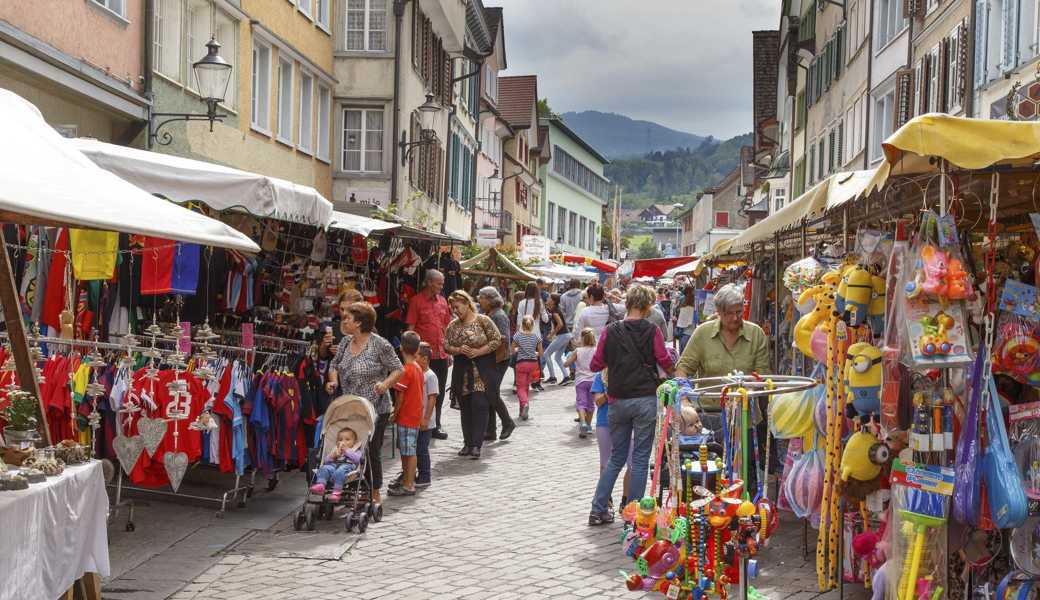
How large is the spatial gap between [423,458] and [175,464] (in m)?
2.88

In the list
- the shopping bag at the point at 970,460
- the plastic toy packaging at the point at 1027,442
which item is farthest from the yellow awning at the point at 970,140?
the plastic toy packaging at the point at 1027,442

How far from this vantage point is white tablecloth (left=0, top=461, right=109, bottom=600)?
498cm

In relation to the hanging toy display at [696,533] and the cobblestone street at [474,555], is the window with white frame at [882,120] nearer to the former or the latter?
the cobblestone street at [474,555]

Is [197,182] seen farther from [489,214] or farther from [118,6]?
[489,214]

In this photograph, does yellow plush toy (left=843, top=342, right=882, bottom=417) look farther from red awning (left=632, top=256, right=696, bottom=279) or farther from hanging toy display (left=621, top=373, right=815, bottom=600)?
red awning (left=632, top=256, right=696, bottom=279)

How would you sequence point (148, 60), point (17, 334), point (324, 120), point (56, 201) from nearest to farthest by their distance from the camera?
point (56, 201) → point (17, 334) → point (148, 60) → point (324, 120)

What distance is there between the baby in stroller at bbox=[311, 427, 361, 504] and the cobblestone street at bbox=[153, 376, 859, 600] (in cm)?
33

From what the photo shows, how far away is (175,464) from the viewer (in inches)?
341

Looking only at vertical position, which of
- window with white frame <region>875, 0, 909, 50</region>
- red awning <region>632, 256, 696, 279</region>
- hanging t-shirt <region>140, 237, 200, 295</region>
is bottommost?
hanging t-shirt <region>140, 237, 200, 295</region>

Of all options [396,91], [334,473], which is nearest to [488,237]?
[396,91]

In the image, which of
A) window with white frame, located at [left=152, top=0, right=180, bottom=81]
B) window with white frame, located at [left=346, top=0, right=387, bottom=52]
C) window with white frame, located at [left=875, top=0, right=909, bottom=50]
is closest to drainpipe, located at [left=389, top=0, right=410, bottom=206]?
window with white frame, located at [left=346, top=0, right=387, bottom=52]

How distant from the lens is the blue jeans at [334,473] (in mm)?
8984

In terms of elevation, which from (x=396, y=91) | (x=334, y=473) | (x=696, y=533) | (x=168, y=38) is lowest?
(x=334, y=473)

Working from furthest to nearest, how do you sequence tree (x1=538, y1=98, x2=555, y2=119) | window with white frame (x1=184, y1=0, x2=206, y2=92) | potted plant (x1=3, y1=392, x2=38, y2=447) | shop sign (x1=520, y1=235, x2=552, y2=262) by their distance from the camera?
tree (x1=538, y1=98, x2=555, y2=119) < shop sign (x1=520, y1=235, x2=552, y2=262) < window with white frame (x1=184, y1=0, x2=206, y2=92) < potted plant (x1=3, y1=392, x2=38, y2=447)
